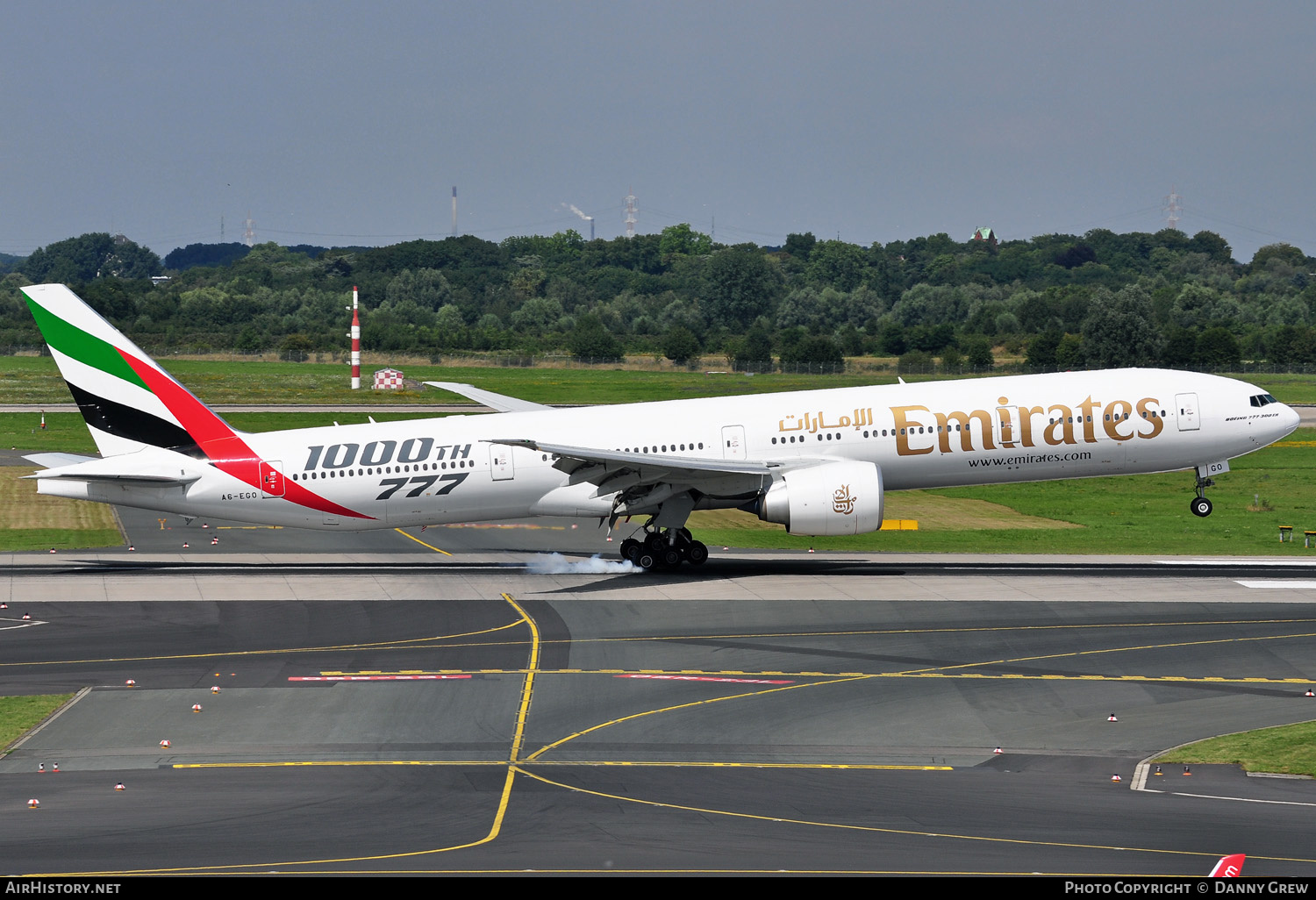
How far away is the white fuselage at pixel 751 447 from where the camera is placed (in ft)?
135

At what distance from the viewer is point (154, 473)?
40969mm

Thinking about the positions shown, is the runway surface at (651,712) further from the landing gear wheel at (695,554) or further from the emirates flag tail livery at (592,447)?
the emirates flag tail livery at (592,447)

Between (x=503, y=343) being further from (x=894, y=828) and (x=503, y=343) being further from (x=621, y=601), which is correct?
(x=894, y=828)

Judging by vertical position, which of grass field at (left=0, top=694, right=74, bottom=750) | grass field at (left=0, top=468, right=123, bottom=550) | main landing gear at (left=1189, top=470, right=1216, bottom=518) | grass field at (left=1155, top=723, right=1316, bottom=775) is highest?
main landing gear at (left=1189, top=470, right=1216, bottom=518)

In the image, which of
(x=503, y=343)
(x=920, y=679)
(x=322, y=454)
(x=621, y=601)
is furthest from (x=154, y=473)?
(x=503, y=343)

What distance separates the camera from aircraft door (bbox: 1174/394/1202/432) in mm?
41688

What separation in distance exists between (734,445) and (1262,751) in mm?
20546

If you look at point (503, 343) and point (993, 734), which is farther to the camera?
point (503, 343)

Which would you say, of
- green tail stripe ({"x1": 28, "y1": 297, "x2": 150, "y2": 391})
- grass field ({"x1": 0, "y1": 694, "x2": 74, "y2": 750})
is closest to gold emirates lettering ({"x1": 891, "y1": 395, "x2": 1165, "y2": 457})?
green tail stripe ({"x1": 28, "y1": 297, "x2": 150, "y2": 391})

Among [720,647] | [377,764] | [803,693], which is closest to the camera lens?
[377,764]

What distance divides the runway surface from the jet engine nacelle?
1901 millimetres

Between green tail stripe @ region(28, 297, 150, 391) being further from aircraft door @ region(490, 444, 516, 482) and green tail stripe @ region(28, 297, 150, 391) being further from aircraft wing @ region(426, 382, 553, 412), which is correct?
aircraft wing @ region(426, 382, 553, 412)

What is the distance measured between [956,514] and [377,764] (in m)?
39.1

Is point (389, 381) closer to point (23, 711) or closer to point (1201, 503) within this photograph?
point (1201, 503)
